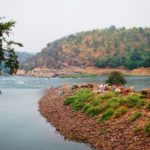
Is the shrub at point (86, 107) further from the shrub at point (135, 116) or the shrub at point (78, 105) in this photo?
the shrub at point (135, 116)

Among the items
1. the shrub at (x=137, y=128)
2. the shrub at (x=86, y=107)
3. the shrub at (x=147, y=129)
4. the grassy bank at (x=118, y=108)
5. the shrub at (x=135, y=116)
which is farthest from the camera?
the shrub at (x=86, y=107)

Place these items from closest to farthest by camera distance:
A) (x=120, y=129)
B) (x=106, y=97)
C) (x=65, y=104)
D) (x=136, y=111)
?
(x=120, y=129)
(x=136, y=111)
(x=106, y=97)
(x=65, y=104)

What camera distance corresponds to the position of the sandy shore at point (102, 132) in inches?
914

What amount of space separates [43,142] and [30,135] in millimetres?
3219

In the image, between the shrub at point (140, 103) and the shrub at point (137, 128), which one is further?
the shrub at point (140, 103)

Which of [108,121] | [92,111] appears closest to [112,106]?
[92,111]

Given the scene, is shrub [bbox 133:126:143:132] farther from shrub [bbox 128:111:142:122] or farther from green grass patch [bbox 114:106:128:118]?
green grass patch [bbox 114:106:128:118]

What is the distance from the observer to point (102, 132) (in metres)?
27.0

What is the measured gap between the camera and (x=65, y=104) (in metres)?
44.4

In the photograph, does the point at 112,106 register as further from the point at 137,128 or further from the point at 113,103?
the point at 137,128

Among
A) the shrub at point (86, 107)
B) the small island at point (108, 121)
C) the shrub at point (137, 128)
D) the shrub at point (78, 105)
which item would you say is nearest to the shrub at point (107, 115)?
the small island at point (108, 121)

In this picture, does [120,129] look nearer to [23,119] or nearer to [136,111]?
[136,111]

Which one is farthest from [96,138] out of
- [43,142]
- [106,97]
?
[106,97]

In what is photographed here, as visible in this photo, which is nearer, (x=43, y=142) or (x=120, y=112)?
(x=43, y=142)
